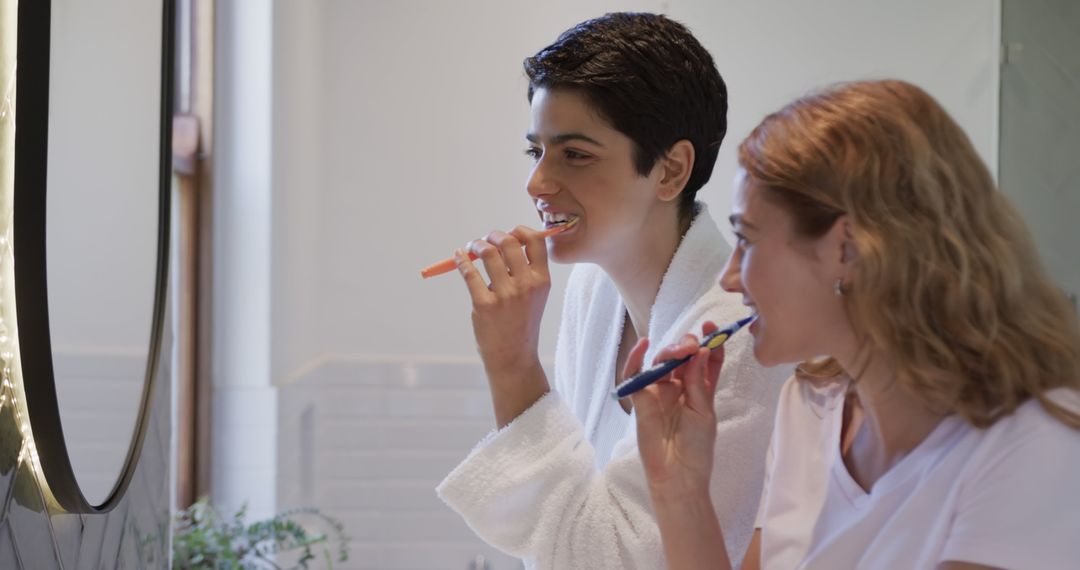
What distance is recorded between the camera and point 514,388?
3.74ft

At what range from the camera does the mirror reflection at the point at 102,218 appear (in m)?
0.74

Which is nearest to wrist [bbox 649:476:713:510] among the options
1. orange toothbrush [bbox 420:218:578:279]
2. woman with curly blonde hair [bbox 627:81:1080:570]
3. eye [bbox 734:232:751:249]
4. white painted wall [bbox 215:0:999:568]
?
woman with curly blonde hair [bbox 627:81:1080:570]

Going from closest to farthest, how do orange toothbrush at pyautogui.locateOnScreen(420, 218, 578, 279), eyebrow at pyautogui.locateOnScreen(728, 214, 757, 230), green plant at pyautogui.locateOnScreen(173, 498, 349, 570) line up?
eyebrow at pyautogui.locateOnScreen(728, 214, 757, 230) < orange toothbrush at pyautogui.locateOnScreen(420, 218, 578, 279) < green plant at pyautogui.locateOnScreen(173, 498, 349, 570)

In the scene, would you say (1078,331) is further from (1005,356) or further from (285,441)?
(285,441)

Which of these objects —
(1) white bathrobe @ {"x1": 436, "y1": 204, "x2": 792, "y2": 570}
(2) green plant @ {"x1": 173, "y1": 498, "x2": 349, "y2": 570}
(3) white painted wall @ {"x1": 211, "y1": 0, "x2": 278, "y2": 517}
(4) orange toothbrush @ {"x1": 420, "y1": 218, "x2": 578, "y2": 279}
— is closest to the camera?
(1) white bathrobe @ {"x1": 436, "y1": 204, "x2": 792, "y2": 570}

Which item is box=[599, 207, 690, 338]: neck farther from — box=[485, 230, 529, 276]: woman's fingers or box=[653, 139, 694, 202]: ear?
box=[485, 230, 529, 276]: woman's fingers

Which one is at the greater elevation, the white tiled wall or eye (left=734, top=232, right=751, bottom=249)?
eye (left=734, top=232, right=751, bottom=249)

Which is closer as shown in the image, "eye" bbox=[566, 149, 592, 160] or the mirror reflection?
the mirror reflection

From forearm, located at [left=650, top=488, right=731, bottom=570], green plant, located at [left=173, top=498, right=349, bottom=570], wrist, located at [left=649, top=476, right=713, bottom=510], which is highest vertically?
wrist, located at [left=649, top=476, right=713, bottom=510]

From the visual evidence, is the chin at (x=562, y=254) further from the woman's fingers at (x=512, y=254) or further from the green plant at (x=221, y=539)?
the green plant at (x=221, y=539)

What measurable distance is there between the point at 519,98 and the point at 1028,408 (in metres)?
2.01

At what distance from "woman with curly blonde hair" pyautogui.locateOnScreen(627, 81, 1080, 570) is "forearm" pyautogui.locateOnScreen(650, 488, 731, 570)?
0.09m

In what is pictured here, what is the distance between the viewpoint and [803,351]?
36.0 inches

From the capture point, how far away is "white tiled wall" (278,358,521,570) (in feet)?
9.01
